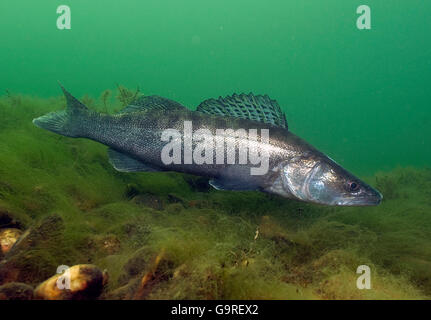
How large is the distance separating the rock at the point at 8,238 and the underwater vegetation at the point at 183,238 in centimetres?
2

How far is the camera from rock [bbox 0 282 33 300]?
6.97 feet

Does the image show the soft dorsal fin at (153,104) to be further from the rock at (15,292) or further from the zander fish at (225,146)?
the rock at (15,292)

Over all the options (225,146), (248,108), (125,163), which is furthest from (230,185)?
(125,163)

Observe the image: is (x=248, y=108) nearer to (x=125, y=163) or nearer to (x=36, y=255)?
(x=125, y=163)

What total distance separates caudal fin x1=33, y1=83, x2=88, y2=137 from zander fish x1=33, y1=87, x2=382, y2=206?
2cm

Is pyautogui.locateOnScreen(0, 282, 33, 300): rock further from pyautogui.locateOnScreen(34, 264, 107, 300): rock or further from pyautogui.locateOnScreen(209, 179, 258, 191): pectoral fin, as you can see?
pyautogui.locateOnScreen(209, 179, 258, 191): pectoral fin

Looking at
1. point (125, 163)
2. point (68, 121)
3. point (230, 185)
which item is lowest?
point (230, 185)

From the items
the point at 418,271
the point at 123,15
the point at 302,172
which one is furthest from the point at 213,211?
the point at 123,15

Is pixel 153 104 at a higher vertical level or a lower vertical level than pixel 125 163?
higher

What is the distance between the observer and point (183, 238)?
9.95 ft

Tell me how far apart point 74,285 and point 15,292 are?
46 cm

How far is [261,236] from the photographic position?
365cm

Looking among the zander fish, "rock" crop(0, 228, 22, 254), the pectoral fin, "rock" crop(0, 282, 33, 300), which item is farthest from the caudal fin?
"rock" crop(0, 282, 33, 300)
